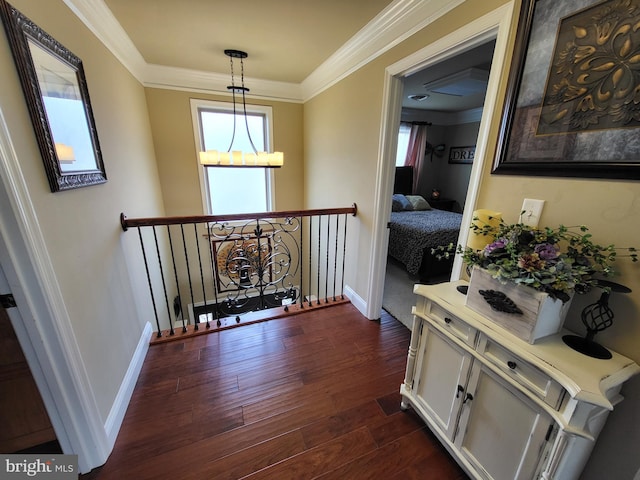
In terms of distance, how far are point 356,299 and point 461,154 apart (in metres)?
4.56

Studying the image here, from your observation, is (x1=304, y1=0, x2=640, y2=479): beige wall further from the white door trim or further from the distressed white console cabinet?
the white door trim

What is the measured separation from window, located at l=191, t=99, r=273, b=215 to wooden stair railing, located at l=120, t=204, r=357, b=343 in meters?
0.33

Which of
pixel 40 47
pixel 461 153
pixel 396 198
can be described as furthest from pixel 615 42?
pixel 461 153

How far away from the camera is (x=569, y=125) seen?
Result: 0.97 m

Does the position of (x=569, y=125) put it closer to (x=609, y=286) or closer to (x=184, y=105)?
(x=609, y=286)

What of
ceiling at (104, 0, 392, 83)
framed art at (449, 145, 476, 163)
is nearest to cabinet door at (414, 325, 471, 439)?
ceiling at (104, 0, 392, 83)

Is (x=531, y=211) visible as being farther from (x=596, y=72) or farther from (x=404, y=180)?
(x=404, y=180)

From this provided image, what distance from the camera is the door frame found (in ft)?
3.87

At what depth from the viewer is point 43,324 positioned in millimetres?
997

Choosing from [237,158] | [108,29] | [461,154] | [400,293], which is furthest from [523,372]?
[461,154]

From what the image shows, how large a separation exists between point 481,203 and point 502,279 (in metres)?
0.52

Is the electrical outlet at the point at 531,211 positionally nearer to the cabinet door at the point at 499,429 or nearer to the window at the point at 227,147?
the cabinet door at the point at 499,429

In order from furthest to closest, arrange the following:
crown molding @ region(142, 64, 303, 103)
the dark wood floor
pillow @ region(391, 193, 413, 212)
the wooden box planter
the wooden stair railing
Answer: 1. pillow @ region(391, 193, 413, 212)
2. crown molding @ region(142, 64, 303, 103)
3. the wooden stair railing
4. the dark wood floor
5. the wooden box planter

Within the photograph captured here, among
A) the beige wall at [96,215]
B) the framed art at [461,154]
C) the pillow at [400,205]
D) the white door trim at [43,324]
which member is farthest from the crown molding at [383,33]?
the framed art at [461,154]
